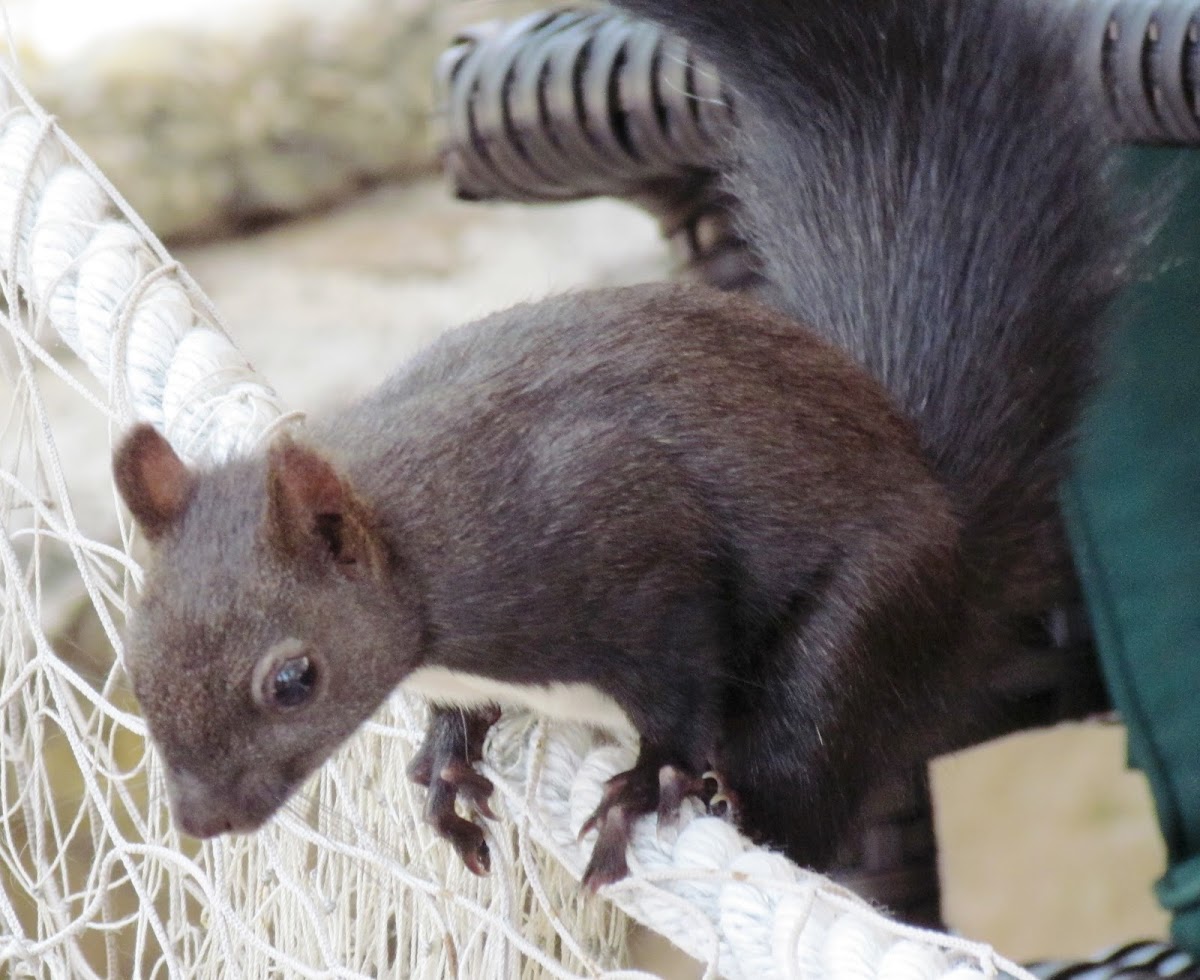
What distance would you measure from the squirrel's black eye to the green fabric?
0.65 metres

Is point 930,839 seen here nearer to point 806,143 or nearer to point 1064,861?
point 806,143

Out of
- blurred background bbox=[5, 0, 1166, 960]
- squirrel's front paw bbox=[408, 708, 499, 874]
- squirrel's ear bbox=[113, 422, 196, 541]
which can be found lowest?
blurred background bbox=[5, 0, 1166, 960]

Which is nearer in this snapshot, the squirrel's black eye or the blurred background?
the squirrel's black eye

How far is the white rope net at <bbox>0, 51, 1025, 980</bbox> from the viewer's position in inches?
38.0

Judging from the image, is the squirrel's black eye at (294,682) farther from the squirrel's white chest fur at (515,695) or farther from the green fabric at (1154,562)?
the green fabric at (1154,562)

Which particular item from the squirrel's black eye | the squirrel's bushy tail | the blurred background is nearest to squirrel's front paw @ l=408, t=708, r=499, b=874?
the squirrel's black eye

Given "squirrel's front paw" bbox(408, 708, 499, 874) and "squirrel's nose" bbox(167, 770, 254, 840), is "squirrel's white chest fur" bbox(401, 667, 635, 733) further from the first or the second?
"squirrel's nose" bbox(167, 770, 254, 840)

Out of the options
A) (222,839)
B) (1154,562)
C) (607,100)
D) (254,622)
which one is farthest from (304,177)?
(254,622)

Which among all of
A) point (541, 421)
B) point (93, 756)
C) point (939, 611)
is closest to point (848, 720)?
point (939, 611)

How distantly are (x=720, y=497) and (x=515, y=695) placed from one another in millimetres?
177

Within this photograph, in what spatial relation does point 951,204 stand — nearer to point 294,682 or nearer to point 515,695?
point 515,695

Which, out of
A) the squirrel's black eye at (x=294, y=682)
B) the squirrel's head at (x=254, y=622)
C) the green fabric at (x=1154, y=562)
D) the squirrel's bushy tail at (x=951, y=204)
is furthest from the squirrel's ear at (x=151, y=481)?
the green fabric at (x=1154, y=562)

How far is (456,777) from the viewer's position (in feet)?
3.56

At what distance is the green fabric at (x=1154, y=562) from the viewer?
1.33m
